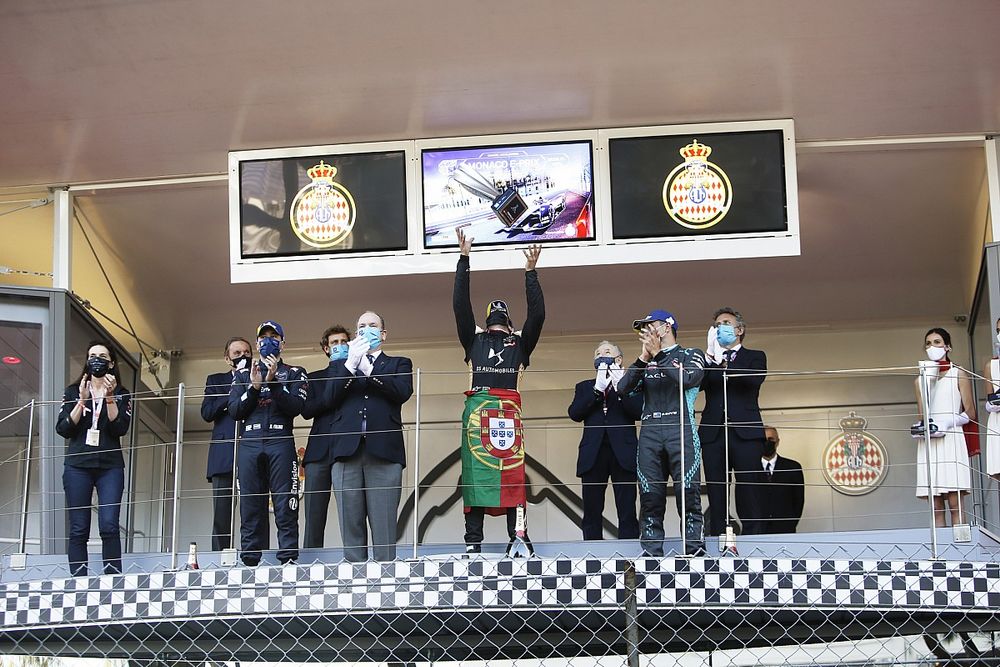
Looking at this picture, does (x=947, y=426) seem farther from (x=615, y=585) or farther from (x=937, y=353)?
(x=615, y=585)

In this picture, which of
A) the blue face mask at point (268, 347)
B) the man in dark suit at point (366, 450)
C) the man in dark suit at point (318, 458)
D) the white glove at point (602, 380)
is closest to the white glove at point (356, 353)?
the man in dark suit at point (366, 450)

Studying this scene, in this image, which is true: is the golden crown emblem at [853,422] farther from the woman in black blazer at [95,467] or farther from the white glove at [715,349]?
the woman in black blazer at [95,467]

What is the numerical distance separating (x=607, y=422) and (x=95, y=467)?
2148 millimetres

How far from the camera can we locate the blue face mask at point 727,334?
17.8ft

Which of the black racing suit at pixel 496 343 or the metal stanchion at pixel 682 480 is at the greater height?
the black racing suit at pixel 496 343

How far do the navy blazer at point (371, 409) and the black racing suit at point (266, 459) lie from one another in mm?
174

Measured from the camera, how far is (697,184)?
6473 millimetres

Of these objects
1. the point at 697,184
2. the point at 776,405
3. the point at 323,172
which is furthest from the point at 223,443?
the point at 776,405

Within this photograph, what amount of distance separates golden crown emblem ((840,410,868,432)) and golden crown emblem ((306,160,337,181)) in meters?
3.54

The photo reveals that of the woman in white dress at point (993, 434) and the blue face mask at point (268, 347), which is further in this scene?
the woman in white dress at point (993, 434)

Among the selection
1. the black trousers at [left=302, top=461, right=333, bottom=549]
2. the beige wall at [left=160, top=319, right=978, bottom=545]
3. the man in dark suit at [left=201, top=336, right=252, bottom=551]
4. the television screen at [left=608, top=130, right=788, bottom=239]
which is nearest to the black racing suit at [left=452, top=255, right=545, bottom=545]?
the black trousers at [left=302, top=461, right=333, bottom=549]

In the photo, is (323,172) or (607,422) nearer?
(607,422)

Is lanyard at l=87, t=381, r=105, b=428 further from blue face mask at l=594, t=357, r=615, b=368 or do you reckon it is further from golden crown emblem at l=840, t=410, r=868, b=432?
golden crown emblem at l=840, t=410, r=868, b=432

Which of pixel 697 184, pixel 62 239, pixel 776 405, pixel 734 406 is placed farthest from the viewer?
pixel 776 405
